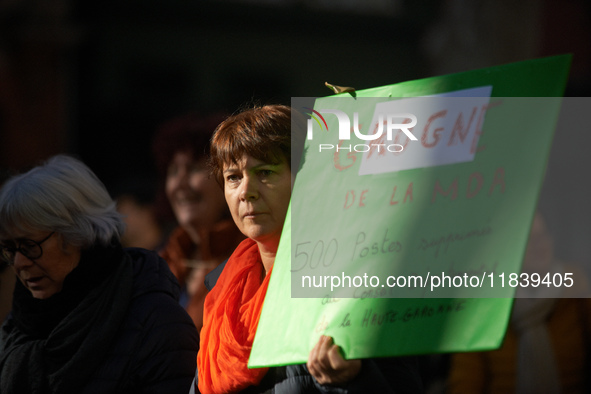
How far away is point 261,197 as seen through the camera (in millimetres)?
1925

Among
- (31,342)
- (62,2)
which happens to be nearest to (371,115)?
(31,342)

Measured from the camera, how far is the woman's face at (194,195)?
3775 millimetres

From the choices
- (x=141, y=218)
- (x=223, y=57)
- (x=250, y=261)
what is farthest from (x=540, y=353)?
(x=223, y=57)

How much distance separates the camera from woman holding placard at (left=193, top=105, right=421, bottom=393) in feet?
5.99

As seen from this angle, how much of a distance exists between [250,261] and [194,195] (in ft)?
5.88

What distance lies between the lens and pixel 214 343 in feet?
6.48

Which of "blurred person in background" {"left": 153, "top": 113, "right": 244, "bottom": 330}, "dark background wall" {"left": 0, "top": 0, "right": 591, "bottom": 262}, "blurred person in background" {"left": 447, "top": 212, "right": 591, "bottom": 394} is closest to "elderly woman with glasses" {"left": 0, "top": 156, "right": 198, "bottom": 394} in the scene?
"blurred person in background" {"left": 153, "top": 113, "right": 244, "bottom": 330}

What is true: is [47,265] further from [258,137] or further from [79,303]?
[258,137]

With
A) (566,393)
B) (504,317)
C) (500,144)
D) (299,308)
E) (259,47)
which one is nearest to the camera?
(504,317)

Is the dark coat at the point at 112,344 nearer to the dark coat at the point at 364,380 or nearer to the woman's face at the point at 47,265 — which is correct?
the woman's face at the point at 47,265

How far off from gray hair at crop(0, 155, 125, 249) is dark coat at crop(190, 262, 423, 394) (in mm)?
828

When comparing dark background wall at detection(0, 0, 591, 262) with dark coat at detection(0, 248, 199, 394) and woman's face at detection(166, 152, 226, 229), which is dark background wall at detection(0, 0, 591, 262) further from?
dark coat at detection(0, 248, 199, 394)

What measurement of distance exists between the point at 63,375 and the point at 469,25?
744 centimetres

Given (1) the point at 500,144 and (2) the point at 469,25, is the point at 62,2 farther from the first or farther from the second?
(1) the point at 500,144
